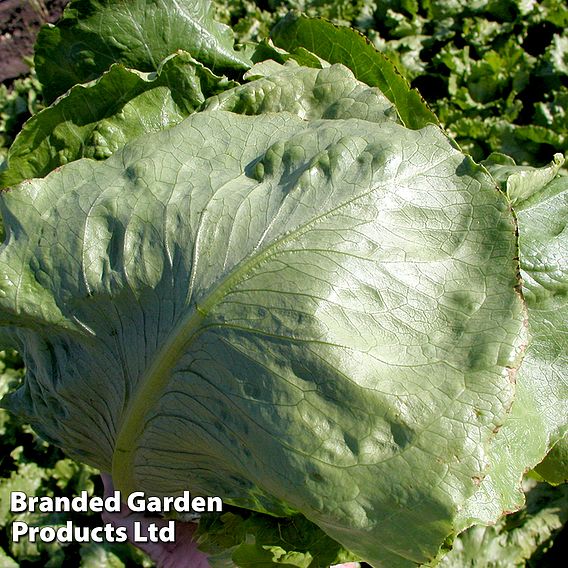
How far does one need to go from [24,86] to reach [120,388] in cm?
382

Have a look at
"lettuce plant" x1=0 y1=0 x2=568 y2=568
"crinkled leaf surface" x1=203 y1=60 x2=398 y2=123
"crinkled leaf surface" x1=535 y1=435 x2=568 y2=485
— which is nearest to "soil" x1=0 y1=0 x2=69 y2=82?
"lettuce plant" x1=0 y1=0 x2=568 y2=568

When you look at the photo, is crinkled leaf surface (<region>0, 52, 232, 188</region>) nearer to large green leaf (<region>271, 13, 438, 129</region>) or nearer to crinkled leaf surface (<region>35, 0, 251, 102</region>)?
crinkled leaf surface (<region>35, 0, 251, 102</region>)

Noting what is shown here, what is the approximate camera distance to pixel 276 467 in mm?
1264

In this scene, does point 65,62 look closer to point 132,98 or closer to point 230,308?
point 132,98

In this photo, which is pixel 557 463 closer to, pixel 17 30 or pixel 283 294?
pixel 283 294

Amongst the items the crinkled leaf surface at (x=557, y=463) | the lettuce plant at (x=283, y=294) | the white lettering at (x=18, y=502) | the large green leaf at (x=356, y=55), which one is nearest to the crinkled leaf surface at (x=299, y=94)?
the lettuce plant at (x=283, y=294)

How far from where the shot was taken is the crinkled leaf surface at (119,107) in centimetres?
159

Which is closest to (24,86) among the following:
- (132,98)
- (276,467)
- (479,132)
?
(479,132)

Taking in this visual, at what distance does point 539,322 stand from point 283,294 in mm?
692

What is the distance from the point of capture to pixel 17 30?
488 cm

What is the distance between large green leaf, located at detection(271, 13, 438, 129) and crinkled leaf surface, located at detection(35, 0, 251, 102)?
0.52ft

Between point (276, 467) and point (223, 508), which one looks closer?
point (276, 467)

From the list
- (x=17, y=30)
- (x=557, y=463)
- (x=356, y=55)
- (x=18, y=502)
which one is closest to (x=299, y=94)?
(x=356, y=55)

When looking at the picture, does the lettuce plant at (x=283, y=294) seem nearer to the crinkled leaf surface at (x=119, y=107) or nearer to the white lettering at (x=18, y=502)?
the crinkled leaf surface at (x=119, y=107)
